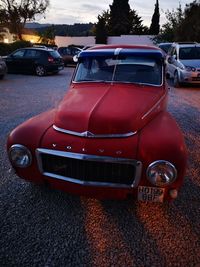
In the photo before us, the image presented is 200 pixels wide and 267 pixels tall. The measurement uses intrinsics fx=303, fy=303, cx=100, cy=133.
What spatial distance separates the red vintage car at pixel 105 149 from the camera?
3213 millimetres

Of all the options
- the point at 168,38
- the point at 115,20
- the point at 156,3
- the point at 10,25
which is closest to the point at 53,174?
the point at 168,38

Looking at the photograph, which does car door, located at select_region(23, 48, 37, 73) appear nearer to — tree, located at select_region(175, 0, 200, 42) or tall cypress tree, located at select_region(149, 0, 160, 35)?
tree, located at select_region(175, 0, 200, 42)

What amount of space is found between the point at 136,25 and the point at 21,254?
55701 mm

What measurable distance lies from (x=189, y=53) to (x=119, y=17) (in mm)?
41334

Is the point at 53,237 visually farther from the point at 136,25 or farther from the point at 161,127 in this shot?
the point at 136,25

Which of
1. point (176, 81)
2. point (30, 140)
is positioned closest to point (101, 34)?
point (176, 81)

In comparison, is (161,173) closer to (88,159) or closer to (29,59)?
(88,159)

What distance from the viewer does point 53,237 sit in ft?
10.7

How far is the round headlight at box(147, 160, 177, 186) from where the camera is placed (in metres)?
3.18

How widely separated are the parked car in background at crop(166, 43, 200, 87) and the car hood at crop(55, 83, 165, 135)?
854 centimetres

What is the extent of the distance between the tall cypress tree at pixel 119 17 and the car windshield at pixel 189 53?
3969cm

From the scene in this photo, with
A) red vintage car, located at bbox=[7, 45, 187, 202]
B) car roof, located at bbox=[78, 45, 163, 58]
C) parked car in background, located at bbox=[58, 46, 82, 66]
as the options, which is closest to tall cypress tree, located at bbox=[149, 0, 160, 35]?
parked car in background, located at bbox=[58, 46, 82, 66]

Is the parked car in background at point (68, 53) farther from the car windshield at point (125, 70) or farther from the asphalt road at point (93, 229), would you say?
the asphalt road at point (93, 229)

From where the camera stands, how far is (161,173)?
10.5 feet
